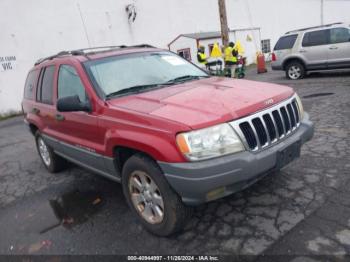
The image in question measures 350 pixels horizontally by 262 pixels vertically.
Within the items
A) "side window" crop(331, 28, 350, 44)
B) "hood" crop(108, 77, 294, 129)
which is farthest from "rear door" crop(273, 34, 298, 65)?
"hood" crop(108, 77, 294, 129)

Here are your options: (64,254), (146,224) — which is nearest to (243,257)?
(146,224)

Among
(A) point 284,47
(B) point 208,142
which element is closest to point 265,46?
(A) point 284,47

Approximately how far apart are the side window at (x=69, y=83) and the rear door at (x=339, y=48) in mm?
9322

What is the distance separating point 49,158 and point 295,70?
954 cm

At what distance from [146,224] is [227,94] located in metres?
1.50

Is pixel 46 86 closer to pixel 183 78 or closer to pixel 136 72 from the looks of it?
pixel 136 72

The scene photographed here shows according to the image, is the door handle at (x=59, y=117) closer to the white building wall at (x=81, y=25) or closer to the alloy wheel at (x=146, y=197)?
the alloy wheel at (x=146, y=197)

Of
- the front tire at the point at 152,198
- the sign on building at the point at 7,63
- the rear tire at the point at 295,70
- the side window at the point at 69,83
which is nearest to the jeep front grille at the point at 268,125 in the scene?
the front tire at the point at 152,198

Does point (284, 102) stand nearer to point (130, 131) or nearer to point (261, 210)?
point (261, 210)

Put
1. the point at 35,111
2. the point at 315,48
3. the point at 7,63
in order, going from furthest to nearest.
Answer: the point at 7,63 < the point at 315,48 < the point at 35,111

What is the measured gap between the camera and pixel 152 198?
3.10 metres

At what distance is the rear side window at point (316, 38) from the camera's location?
10.8m

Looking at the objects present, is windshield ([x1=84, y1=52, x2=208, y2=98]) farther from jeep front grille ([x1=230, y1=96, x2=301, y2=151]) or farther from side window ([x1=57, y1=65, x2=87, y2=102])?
jeep front grille ([x1=230, y1=96, x2=301, y2=151])

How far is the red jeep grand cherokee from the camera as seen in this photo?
8.67ft
